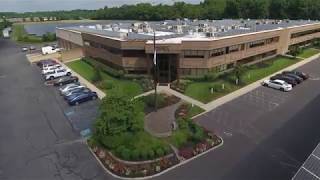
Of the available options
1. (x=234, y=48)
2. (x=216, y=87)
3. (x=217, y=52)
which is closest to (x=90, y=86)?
(x=216, y=87)

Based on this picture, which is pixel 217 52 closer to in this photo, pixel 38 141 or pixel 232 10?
pixel 38 141

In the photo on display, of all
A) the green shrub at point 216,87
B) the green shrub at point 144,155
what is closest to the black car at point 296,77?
the green shrub at point 216,87

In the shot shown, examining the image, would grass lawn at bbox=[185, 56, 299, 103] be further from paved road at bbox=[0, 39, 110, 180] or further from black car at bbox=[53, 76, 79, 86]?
black car at bbox=[53, 76, 79, 86]

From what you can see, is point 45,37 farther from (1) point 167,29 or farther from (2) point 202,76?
(2) point 202,76

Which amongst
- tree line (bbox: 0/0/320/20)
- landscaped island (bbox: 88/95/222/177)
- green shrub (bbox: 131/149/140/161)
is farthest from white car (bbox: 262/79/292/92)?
tree line (bbox: 0/0/320/20)

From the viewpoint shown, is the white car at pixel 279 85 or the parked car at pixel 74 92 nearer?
the parked car at pixel 74 92

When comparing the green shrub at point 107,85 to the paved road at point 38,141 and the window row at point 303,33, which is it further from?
the window row at point 303,33
